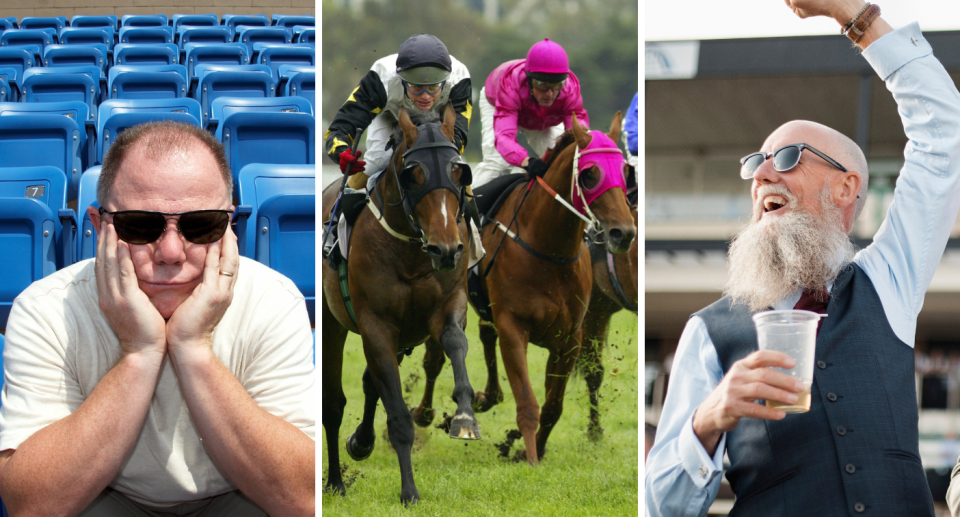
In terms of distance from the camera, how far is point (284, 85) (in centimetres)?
614

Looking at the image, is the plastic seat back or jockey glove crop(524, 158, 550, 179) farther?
the plastic seat back

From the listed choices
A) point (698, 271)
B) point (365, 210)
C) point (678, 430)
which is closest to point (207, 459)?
point (365, 210)

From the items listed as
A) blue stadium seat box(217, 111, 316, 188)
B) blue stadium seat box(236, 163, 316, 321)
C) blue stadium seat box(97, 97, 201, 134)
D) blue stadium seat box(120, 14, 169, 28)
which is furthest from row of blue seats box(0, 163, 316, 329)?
blue stadium seat box(120, 14, 169, 28)

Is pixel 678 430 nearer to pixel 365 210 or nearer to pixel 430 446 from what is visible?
pixel 430 446

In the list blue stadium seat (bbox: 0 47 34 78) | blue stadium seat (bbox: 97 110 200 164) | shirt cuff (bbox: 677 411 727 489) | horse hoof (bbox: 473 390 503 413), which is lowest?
shirt cuff (bbox: 677 411 727 489)

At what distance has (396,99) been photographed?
1923 mm

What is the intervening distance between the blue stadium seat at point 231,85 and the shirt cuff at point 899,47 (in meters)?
4.71

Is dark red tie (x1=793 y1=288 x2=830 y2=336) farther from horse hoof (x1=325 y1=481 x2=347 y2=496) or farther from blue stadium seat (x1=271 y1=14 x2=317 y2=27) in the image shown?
blue stadium seat (x1=271 y1=14 x2=317 y2=27)

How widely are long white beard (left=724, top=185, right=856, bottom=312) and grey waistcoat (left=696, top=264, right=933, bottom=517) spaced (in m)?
0.10

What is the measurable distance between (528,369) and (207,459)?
2.66 ft

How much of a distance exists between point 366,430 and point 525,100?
0.92 m

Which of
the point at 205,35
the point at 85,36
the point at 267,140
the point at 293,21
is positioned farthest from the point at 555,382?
the point at 293,21

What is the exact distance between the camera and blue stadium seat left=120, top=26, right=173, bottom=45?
27.4 ft

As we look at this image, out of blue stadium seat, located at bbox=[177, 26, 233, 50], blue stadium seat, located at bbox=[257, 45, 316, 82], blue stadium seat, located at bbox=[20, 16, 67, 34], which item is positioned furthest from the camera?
blue stadium seat, located at bbox=[20, 16, 67, 34]
